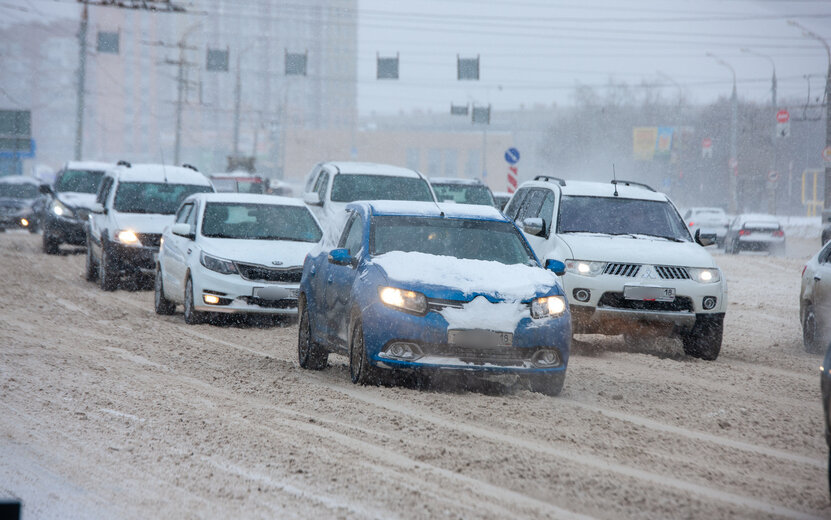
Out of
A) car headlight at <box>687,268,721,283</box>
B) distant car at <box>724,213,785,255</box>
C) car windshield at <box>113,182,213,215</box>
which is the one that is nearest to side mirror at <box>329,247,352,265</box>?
car headlight at <box>687,268,721,283</box>

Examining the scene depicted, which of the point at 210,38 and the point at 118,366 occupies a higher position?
the point at 210,38

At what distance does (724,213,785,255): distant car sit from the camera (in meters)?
37.2

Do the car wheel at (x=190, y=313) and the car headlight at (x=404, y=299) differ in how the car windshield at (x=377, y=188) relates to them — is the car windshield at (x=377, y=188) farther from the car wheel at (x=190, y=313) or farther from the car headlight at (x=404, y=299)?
the car headlight at (x=404, y=299)

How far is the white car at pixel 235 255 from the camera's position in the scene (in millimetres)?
13367

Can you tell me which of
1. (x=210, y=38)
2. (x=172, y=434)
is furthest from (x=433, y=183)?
(x=210, y=38)

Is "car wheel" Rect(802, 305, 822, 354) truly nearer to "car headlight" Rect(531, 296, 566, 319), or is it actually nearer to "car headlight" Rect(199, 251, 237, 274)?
"car headlight" Rect(531, 296, 566, 319)

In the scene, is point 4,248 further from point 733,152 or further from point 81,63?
point 733,152

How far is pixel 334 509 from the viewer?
5.24 m

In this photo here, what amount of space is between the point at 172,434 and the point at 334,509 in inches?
81.4

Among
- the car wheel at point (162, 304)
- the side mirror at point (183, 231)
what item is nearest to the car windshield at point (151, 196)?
the car wheel at point (162, 304)

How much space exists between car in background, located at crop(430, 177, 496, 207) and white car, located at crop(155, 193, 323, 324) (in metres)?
7.40

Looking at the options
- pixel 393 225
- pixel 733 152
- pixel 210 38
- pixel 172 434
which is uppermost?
pixel 210 38

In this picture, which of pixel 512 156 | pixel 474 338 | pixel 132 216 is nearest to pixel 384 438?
pixel 474 338

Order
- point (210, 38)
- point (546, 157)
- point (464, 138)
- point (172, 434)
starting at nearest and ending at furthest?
point (172, 434) → point (546, 157) → point (464, 138) → point (210, 38)
